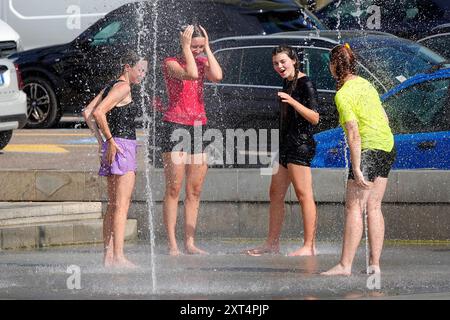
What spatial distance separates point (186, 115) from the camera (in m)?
13.0

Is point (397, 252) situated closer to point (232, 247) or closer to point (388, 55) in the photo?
point (232, 247)

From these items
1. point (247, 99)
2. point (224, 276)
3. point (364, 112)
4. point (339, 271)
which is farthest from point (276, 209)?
point (247, 99)

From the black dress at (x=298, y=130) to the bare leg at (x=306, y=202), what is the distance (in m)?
0.07

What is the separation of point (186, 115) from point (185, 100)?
12cm

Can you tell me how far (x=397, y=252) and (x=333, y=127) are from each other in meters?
2.79

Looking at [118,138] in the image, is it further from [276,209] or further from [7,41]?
[7,41]

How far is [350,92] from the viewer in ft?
38.4

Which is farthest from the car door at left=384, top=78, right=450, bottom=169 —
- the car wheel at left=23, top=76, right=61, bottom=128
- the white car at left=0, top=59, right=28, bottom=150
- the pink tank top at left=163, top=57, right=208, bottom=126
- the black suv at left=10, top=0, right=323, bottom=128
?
the car wheel at left=23, top=76, right=61, bottom=128

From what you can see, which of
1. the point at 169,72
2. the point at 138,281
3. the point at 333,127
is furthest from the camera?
the point at 333,127

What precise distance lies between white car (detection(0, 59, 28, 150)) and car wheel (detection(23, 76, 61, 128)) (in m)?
3.77

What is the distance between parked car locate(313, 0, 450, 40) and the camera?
79.4ft

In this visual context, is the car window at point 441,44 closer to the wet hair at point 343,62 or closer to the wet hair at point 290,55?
the wet hair at point 290,55

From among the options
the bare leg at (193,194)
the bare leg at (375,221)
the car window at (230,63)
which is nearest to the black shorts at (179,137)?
the bare leg at (193,194)
